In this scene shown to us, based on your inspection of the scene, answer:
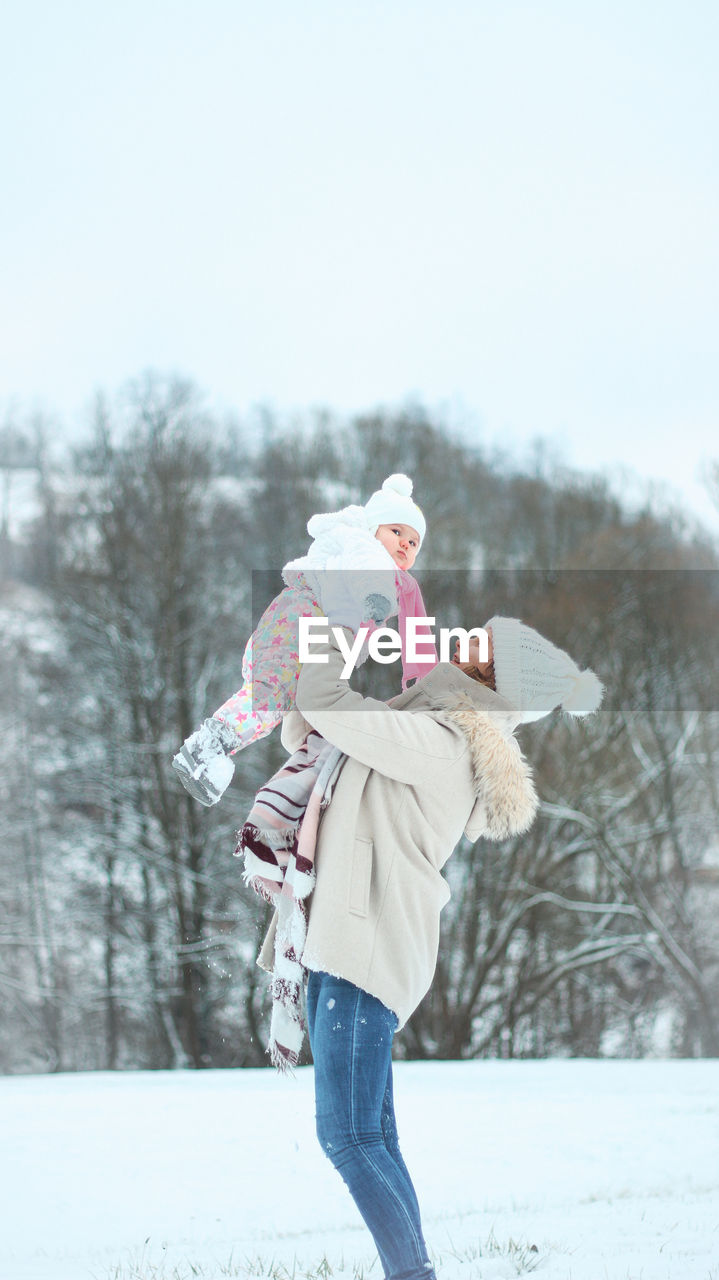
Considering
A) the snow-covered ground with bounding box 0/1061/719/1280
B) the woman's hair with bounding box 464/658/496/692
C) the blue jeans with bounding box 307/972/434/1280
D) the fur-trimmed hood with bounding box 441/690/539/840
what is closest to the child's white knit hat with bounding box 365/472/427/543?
the woman's hair with bounding box 464/658/496/692

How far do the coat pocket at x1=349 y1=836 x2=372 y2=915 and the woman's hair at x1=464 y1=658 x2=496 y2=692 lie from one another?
1.45 ft

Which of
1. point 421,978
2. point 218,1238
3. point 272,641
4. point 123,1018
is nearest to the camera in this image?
point 421,978

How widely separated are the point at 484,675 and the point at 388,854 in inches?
17.7

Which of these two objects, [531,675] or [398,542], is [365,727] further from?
[398,542]

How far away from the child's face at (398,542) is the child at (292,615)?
0.04 metres

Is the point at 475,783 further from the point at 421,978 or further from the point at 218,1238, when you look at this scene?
the point at 218,1238

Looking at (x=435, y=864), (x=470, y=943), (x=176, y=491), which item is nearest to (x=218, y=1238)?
(x=435, y=864)

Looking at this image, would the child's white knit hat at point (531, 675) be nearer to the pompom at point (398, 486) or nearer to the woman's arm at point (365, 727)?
the woman's arm at point (365, 727)

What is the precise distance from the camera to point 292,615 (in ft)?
8.19

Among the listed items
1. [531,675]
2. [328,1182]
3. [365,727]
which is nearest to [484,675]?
[531,675]

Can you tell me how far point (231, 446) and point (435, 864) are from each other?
15.2 meters

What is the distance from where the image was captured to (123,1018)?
1549 cm

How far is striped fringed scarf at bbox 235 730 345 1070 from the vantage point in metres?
2.26

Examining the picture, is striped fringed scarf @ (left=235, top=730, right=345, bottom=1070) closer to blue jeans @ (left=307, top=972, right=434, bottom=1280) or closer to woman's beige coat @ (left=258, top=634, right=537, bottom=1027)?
woman's beige coat @ (left=258, top=634, right=537, bottom=1027)
